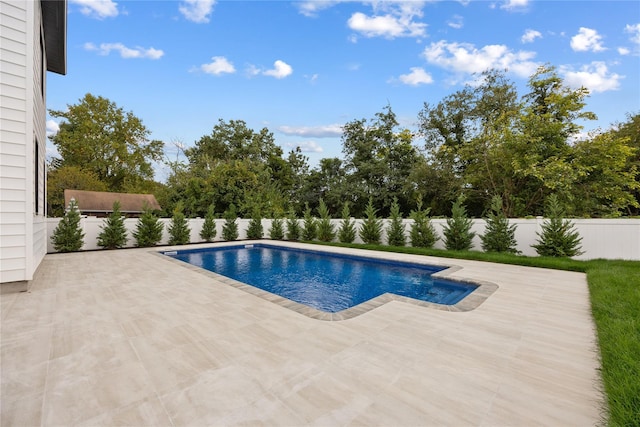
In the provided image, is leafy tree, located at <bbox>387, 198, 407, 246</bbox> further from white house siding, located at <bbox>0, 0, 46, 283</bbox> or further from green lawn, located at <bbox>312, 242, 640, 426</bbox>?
white house siding, located at <bbox>0, 0, 46, 283</bbox>

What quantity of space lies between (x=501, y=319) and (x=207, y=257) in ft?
28.6

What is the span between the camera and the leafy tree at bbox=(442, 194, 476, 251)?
8945 millimetres

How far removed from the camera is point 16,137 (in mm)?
Result: 3902

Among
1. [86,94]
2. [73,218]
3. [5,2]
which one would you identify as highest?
[86,94]

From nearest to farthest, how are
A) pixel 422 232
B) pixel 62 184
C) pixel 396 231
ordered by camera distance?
pixel 422 232
pixel 396 231
pixel 62 184

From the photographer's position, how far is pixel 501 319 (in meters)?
3.34

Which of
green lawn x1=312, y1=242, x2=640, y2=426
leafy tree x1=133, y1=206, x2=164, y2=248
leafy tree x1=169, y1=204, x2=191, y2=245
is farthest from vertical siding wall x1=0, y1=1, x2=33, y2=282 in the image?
leafy tree x1=169, y1=204, x2=191, y2=245

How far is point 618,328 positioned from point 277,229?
11922 millimetres

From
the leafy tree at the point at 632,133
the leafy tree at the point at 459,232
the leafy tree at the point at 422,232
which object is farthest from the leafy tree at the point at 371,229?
the leafy tree at the point at 632,133

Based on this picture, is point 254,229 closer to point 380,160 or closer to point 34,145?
point 380,160

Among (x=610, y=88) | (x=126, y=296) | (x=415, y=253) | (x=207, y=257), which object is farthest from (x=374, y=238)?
(x=610, y=88)

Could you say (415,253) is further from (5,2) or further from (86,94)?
(86,94)

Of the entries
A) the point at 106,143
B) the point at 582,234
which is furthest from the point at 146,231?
the point at 106,143

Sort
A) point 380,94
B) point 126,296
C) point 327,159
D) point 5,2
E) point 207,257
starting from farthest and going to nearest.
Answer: point 327,159 → point 380,94 → point 207,257 → point 126,296 → point 5,2
